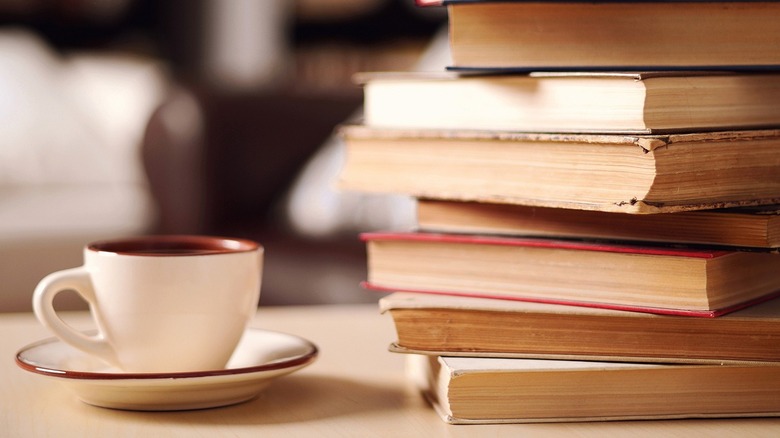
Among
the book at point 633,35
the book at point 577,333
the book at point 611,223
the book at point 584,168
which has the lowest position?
the book at point 577,333

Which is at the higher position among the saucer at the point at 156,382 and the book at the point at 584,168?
the book at the point at 584,168

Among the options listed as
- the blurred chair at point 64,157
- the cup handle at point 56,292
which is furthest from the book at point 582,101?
the blurred chair at point 64,157

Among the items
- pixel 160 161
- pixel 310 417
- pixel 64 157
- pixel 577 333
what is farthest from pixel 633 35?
pixel 64 157

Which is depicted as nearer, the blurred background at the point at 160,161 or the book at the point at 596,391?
the book at the point at 596,391

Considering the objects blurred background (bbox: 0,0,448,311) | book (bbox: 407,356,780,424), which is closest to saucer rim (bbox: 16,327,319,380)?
book (bbox: 407,356,780,424)

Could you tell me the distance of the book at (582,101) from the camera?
667mm

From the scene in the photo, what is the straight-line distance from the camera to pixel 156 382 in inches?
26.1

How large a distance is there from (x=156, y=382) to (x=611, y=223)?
314mm

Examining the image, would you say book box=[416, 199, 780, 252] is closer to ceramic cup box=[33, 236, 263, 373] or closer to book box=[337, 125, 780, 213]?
book box=[337, 125, 780, 213]

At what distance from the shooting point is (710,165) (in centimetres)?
68

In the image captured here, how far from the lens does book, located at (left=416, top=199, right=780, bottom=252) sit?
0.67m

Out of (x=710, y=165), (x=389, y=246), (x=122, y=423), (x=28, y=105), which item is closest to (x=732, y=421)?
(x=710, y=165)

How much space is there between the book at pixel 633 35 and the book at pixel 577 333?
0.54ft

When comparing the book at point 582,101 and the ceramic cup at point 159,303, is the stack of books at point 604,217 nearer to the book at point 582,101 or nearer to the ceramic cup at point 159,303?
the book at point 582,101
